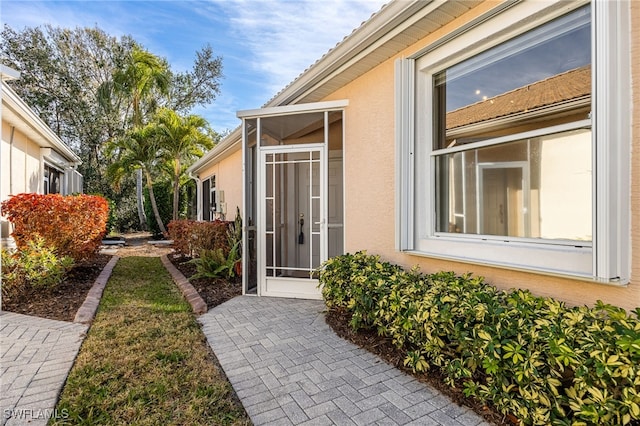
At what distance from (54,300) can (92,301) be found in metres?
0.68

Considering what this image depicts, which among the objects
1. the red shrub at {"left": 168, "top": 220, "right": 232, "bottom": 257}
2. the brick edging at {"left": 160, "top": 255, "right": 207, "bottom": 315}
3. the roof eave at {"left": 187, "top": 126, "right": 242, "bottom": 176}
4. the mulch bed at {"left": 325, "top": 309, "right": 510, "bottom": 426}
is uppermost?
the roof eave at {"left": 187, "top": 126, "right": 242, "bottom": 176}

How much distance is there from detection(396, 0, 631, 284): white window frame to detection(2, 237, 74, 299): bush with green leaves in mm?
5639

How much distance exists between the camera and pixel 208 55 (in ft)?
77.0

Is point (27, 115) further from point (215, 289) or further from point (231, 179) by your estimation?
point (215, 289)

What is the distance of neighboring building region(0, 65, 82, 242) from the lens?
6.62m

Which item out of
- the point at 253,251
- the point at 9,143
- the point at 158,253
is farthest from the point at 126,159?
the point at 253,251

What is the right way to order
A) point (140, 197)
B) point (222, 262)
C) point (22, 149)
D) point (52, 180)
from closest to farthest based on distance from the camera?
point (222, 262)
point (22, 149)
point (52, 180)
point (140, 197)

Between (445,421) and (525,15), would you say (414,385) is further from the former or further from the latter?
(525,15)

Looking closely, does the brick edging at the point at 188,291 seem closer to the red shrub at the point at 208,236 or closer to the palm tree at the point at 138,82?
the red shrub at the point at 208,236

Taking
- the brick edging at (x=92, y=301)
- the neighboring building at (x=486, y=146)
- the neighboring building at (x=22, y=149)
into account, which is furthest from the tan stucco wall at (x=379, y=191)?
the neighboring building at (x=22, y=149)

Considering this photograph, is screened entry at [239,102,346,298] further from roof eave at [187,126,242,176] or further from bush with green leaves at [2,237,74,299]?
bush with green leaves at [2,237,74,299]

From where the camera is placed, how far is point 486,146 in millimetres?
3492

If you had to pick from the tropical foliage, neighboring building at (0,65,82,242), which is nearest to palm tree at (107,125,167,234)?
the tropical foliage

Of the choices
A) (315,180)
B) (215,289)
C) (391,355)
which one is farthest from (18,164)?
(391,355)
